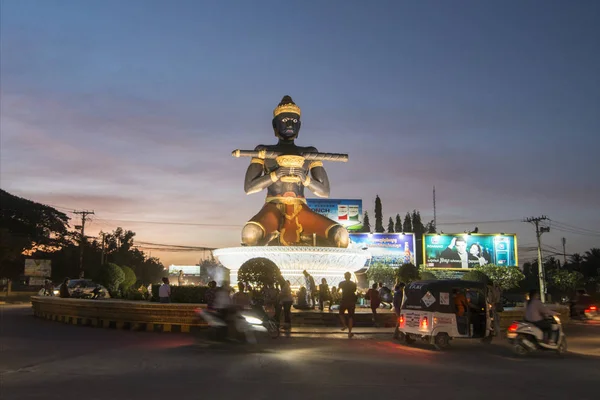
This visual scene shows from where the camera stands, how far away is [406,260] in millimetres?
48156

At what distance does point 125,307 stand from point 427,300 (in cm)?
877

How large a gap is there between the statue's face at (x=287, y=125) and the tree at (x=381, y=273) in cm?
2193

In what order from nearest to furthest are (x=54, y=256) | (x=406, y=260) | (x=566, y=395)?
(x=566, y=395) → (x=406, y=260) → (x=54, y=256)

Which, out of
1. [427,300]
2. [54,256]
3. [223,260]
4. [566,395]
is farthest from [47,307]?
[54,256]

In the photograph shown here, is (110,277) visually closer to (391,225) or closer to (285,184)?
(285,184)

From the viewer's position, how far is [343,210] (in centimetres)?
5122

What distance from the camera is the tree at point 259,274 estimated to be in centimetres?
1695

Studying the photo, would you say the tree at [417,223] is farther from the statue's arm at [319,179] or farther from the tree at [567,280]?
the statue's arm at [319,179]

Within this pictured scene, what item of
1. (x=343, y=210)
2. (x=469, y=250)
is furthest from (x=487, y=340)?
(x=343, y=210)

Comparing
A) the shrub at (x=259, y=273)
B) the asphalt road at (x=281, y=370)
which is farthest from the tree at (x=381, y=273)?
the asphalt road at (x=281, y=370)

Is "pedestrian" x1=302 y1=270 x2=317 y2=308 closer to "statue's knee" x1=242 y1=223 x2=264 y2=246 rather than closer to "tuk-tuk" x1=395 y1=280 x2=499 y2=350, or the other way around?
"statue's knee" x1=242 y1=223 x2=264 y2=246

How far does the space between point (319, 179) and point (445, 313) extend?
52.1 ft

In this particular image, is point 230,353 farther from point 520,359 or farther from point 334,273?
point 334,273

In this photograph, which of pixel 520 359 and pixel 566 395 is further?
pixel 520 359
